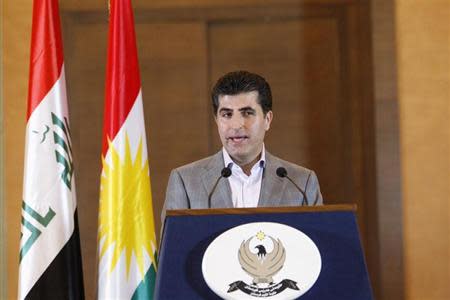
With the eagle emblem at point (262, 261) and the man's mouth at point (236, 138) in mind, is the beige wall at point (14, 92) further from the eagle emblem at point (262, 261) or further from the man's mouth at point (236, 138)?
the eagle emblem at point (262, 261)

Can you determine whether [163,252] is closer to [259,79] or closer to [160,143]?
[259,79]

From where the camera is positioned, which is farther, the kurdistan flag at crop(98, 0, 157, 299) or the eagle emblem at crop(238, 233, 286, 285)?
the kurdistan flag at crop(98, 0, 157, 299)

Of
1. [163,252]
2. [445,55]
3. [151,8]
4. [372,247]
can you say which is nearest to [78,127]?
[151,8]

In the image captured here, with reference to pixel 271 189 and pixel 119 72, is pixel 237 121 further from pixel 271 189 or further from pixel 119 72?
pixel 119 72

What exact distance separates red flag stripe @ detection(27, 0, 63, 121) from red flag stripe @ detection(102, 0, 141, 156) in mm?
195

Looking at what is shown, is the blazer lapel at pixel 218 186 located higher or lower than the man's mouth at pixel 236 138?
lower

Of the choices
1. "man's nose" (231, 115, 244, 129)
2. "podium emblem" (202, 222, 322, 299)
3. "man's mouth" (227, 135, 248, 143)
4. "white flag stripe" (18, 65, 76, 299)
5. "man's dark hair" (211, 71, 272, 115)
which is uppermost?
"man's dark hair" (211, 71, 272, 115)

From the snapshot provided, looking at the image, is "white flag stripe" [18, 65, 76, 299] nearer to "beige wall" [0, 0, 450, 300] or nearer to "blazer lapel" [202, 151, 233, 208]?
"blazer lapel" [202, 151, 233, 208]

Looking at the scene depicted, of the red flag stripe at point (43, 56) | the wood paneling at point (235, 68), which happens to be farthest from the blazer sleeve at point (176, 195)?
the wood paneling at point (235, 68)

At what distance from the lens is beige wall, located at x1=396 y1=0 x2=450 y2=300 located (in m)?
4.83

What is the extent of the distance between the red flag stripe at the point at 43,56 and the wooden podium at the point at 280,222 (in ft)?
2.92

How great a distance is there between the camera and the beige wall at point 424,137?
15.9ft

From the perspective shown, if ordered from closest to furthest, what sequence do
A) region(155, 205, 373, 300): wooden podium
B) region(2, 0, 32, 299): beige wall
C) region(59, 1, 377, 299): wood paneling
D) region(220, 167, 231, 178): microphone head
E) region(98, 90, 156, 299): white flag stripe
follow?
region(155, 205, 373, 300): wooden podium → region(220, 167, 231, 178): microphone head → region(98, 90, 156, 299): white flag stripe → region(2, 0, 32, 299): beige wall → region(59, 1, 377, 299): wood paneling

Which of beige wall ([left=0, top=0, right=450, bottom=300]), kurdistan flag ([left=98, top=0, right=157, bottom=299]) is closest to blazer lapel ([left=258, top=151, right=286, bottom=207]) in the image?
kurdistan flag ([left=98, top=0, right=157, bottom=299])
